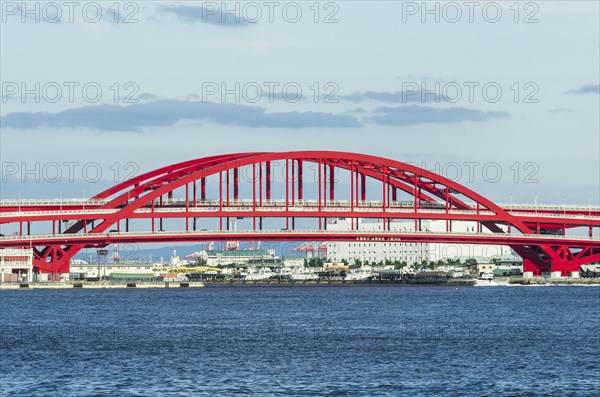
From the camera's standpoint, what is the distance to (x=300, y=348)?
56.1m

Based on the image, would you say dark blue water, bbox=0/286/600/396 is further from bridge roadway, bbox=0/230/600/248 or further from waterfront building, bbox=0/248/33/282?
waterfront building, bbox=0/248/33/282

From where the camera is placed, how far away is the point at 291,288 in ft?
426

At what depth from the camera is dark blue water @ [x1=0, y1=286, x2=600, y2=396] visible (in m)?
44.1

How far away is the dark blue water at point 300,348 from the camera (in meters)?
44.1

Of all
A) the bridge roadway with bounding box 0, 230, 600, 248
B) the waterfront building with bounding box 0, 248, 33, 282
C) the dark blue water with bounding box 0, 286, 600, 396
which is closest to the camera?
the dark blue water with bounding box 0, 286, 600, 396

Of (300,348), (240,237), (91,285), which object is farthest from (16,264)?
(300,348)

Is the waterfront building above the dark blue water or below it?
above

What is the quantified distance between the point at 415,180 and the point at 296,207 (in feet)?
43.1

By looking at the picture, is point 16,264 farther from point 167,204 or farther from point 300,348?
point 300,348

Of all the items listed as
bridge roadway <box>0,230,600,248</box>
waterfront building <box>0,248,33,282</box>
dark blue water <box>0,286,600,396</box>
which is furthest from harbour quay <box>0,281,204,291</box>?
dark blue water <box>0,286,600,396</box>

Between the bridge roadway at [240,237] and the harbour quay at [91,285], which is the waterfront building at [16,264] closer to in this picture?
the bridge roadway at [240,237]

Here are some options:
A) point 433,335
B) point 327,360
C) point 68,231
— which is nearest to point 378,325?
point 433,335

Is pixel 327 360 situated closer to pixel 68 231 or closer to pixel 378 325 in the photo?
pixel 378 325

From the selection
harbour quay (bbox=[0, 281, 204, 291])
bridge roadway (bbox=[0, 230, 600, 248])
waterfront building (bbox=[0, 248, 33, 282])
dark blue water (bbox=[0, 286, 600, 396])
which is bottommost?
dark blue water (bbox=[0, 286, 600, 396])
